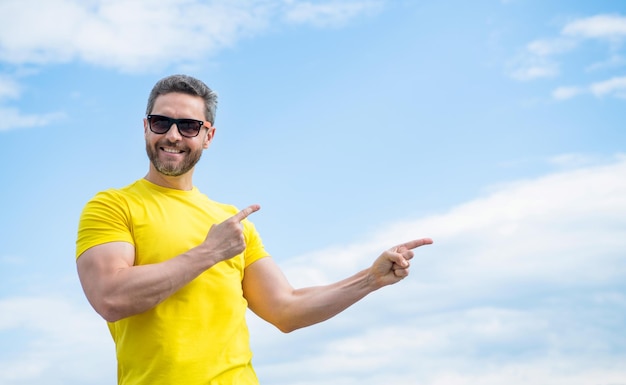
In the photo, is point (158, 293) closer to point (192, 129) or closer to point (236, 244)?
point (236, 244)

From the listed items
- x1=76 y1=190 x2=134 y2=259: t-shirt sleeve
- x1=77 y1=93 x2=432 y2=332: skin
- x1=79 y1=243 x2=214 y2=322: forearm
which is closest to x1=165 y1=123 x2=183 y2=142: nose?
x1=77 y1=93 x2=432 y2=332: skin

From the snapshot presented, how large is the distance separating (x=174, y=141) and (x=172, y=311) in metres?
1.12

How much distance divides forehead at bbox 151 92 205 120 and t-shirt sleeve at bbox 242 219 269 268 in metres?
0.95

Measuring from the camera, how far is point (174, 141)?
5.00 meters

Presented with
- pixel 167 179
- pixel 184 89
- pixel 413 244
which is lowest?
pixel 413 244

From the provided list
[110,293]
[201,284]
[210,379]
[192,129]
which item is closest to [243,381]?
[210,379]

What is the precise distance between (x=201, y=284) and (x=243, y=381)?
678 mm

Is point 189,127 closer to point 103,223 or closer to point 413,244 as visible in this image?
point 103,223

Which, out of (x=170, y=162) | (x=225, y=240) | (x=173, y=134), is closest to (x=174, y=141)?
(x=173, y=134)

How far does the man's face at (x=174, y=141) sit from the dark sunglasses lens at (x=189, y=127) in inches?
1.1

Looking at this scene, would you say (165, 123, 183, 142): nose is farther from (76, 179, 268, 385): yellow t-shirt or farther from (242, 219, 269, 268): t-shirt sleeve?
(242, 219, 269, 268): t-shirt sleeve

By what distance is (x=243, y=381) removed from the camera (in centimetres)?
486

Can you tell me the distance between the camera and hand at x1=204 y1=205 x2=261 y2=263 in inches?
175

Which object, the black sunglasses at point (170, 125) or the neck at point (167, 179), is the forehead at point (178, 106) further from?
the neck at point (167, 179)
